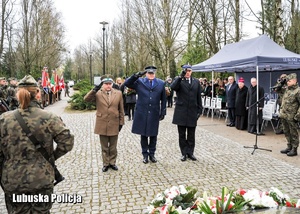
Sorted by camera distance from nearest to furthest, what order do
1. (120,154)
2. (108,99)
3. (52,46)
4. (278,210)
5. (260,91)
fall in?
(278,210)
(108,99)
(120,154)
(260,91)
(52,46)

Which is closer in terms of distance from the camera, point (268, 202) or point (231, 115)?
point (268, 202)

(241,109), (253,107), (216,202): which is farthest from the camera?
(241,109)

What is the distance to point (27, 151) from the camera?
8.77 feet

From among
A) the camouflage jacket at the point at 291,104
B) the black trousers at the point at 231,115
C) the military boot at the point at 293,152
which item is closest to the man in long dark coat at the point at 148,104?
the camouflage jacket at the point at 291,104

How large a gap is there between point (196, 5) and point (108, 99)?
1890 centimetres

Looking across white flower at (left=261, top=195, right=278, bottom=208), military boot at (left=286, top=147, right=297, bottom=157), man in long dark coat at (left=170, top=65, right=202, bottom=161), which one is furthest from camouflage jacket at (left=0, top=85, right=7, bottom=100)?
white flower at (left=261, top=195, right=278, bottom=208)

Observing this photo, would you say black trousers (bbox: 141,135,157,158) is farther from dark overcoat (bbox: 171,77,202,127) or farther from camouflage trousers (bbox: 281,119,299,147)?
camouflage trousers (bbox: 281,119,299,147)

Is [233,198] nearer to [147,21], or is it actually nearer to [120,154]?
[120,154]

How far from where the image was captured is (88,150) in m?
7.78

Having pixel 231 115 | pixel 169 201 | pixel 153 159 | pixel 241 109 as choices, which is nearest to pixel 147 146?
pixel 153 159

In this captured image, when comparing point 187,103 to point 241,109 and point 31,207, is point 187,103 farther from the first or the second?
point 241,109

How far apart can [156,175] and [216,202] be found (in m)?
3.25

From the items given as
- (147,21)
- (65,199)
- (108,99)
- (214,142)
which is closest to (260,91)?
(214,142)

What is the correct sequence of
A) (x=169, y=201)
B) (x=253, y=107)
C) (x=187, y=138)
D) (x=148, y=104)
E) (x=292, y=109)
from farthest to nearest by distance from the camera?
(x=253, y=107) < (x=292, y=109) < (x=187, y=138) < (x=148, y=104) < (x=169, y=201)
